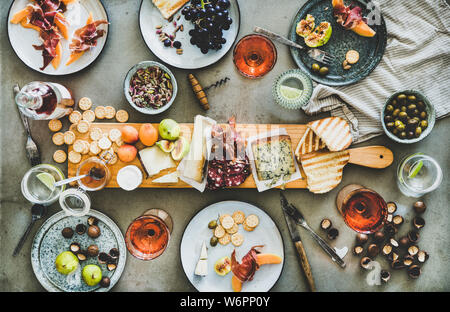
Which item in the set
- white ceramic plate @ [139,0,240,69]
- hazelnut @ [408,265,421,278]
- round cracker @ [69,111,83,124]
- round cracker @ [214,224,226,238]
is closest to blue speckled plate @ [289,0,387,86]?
white ceramic plate @ [139,0,240,69]

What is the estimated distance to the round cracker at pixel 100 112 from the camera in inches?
54.1

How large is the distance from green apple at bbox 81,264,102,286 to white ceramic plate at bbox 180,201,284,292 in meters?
0.37

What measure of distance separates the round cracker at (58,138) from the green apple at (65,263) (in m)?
0.48

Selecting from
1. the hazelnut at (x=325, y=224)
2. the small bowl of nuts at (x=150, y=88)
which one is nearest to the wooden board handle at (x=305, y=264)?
the hazelnut at (x=325, y=224)

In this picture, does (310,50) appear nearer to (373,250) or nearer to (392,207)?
(392,207)

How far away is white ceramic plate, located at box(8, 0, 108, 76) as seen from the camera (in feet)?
4.38

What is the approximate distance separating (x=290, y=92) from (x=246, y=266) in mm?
760

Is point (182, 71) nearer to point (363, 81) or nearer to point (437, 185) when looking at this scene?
point (363, 81)

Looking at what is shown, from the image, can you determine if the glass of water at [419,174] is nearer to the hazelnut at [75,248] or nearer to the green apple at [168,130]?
the green apple at [168,130]

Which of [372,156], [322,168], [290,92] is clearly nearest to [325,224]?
[322,168]

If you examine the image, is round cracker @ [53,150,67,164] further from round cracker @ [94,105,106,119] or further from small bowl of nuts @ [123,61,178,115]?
small bowl of nuts @ [123,61,178,115]

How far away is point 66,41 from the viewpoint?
1344 millimetres

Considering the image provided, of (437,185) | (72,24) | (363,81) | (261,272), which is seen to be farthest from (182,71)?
(437,185)
